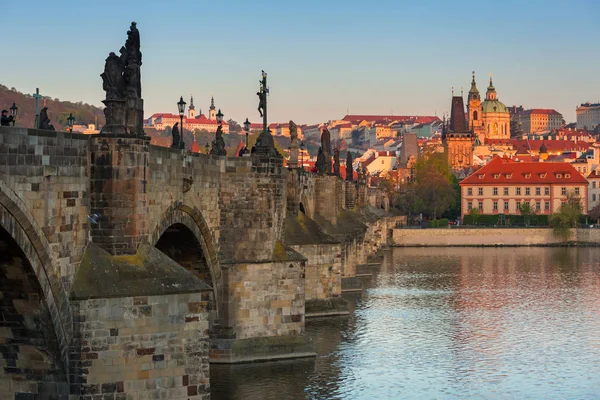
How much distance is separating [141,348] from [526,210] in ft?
351

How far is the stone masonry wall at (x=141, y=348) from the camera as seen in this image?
2019cm

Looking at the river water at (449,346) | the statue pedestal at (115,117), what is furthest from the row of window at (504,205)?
the statue pedestal at (115,117)

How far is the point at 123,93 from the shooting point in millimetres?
22328

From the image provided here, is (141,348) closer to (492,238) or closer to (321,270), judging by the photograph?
(321,270)

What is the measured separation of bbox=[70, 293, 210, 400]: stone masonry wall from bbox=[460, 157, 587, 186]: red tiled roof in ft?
359

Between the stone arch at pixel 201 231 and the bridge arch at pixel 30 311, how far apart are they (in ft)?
20.1

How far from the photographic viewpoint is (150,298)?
20.9m

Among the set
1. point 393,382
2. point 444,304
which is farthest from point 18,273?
point 444,304

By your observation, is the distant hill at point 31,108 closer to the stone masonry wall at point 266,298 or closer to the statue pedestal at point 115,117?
the stone masonry wall at point 266,298

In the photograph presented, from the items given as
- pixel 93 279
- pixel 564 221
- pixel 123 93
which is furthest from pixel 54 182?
pixel 564 221

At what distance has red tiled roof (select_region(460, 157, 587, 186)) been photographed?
418 feet

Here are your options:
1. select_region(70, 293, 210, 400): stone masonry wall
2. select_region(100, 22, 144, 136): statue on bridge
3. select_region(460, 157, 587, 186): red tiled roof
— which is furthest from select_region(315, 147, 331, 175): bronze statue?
select_region(460, 157, 587, 186): red tiled roof

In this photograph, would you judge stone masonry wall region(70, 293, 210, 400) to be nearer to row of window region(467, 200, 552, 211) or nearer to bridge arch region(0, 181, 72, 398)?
bridge arch region(0, 181, 72, 398)

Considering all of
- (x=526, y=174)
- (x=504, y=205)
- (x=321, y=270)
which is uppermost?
(x=526, y=174)
